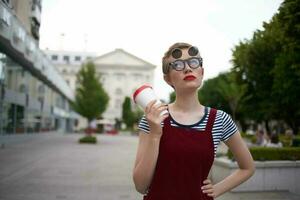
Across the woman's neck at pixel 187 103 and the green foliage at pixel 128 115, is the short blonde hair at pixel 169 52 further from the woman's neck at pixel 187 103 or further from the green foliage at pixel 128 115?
the green foliage at pixel 128 115

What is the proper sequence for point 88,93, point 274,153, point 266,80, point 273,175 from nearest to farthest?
point 273,175 → point 274,153 → point 266,80 → point 88,93

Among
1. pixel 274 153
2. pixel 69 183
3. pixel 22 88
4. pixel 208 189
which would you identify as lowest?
pixel 69 183

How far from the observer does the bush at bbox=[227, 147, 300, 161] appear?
10352mm

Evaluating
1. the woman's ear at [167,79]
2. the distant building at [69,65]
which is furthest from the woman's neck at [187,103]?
the distant building at [69,65]

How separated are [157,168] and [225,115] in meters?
0.56

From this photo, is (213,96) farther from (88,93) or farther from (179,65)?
(179,65)

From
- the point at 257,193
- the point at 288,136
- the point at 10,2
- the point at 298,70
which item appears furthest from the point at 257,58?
the point at 10,2

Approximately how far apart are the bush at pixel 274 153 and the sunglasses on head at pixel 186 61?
827 cm

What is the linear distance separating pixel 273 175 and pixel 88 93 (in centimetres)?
2602

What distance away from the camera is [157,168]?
2.28 meters

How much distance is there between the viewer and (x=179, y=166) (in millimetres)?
2254

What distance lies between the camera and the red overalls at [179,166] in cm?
225

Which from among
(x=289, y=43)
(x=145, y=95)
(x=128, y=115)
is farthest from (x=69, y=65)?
(x=145, y=95)

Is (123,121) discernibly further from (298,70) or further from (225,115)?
(225,115)
